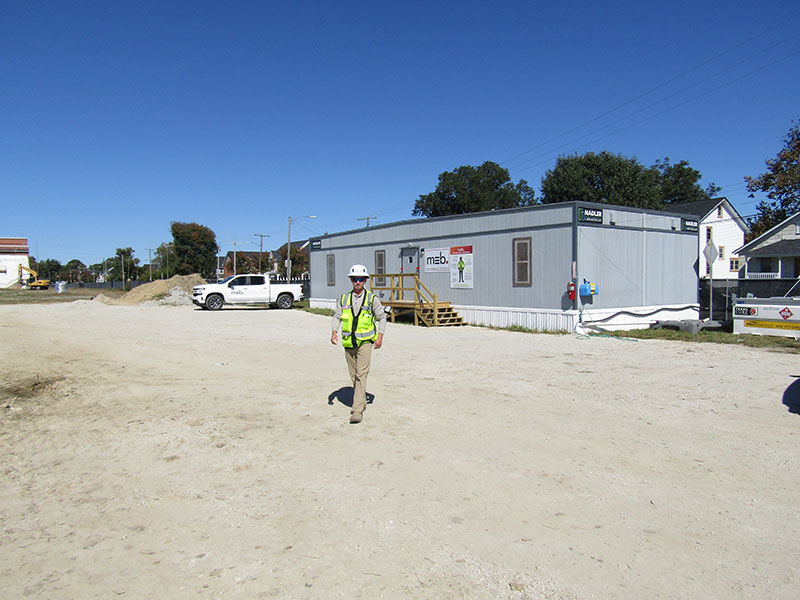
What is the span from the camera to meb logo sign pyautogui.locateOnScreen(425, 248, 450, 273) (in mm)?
20672

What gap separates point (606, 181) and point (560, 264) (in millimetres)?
34112

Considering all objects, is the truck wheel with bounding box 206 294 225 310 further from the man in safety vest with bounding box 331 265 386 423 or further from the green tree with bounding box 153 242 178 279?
the green tree with bounding box 153 242 178 279

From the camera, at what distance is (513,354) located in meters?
12.1

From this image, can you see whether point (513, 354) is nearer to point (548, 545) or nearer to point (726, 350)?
point (726, 350)

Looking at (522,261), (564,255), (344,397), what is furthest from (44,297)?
(344,397)

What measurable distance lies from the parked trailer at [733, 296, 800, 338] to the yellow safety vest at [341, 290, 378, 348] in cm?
1089

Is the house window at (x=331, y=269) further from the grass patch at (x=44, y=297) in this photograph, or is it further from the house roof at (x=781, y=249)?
the house roof at (x=781, y=249)

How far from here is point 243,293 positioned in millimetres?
29250

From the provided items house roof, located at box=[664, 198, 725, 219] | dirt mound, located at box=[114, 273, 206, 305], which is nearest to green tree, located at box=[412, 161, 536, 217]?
house roof, located at box=[664, 198, 725, 219]

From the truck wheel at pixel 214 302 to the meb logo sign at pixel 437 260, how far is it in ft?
40.9

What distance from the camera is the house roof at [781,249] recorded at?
32469 mm

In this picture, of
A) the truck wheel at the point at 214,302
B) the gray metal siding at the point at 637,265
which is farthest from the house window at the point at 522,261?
the truck wheel at the point at 214,302

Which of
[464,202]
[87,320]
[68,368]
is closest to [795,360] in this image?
[68,368]

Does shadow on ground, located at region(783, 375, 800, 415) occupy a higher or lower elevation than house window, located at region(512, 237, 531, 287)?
lower
